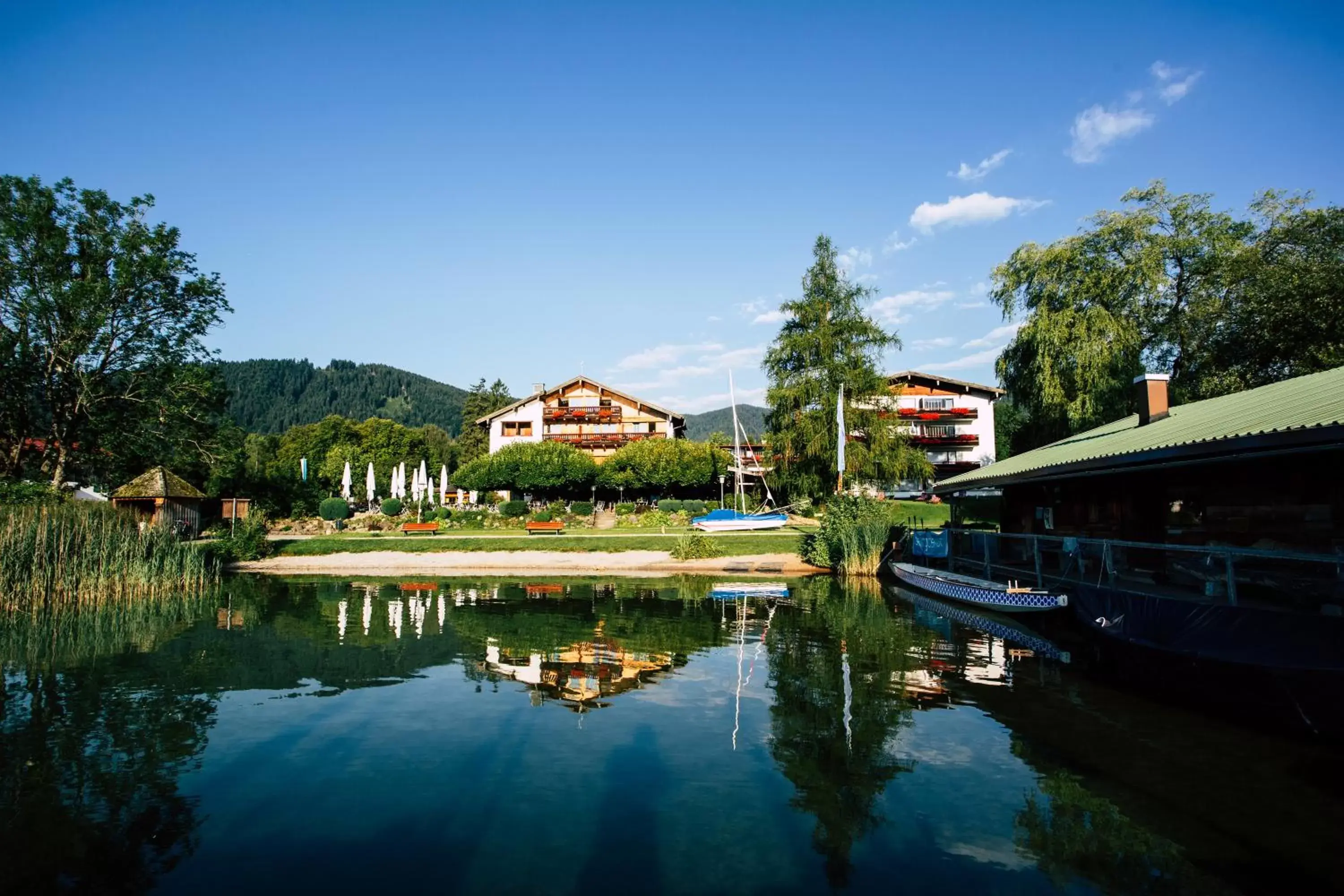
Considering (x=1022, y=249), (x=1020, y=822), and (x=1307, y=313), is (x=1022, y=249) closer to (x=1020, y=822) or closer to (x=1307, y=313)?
(x=1307, y=313)

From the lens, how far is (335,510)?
4831 centimetres

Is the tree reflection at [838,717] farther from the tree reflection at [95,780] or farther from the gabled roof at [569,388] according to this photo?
the gabled roof at [569,388]

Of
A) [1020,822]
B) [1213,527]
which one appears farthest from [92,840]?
[1213,527]

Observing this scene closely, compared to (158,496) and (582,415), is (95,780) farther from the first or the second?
(582,415)

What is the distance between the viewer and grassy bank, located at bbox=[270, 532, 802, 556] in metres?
35.2

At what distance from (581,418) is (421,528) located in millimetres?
30212

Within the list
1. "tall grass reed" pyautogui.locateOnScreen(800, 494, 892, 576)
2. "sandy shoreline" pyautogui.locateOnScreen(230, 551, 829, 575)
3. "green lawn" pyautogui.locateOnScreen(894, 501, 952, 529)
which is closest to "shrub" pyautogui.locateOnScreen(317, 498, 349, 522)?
"sandy shoreline" pyautogui.locateOnScreen(230, 551, 829, 575)

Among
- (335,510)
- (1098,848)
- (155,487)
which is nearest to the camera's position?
(1098,848)

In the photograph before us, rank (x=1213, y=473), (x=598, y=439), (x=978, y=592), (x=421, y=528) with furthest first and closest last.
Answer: (x=598, y=439) < (x=421, y=528) < (x=978, y=592) < (x=1213, y=473)

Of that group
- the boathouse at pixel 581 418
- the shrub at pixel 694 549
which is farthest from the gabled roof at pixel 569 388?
the shrub at pixel 694 549

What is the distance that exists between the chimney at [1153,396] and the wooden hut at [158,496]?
42013 mm

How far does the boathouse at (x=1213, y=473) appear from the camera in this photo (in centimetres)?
1201

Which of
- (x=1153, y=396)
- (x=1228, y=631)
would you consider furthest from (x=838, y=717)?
(x=1153, y=396)

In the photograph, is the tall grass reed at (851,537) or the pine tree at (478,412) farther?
the pine tree at (478,412)
